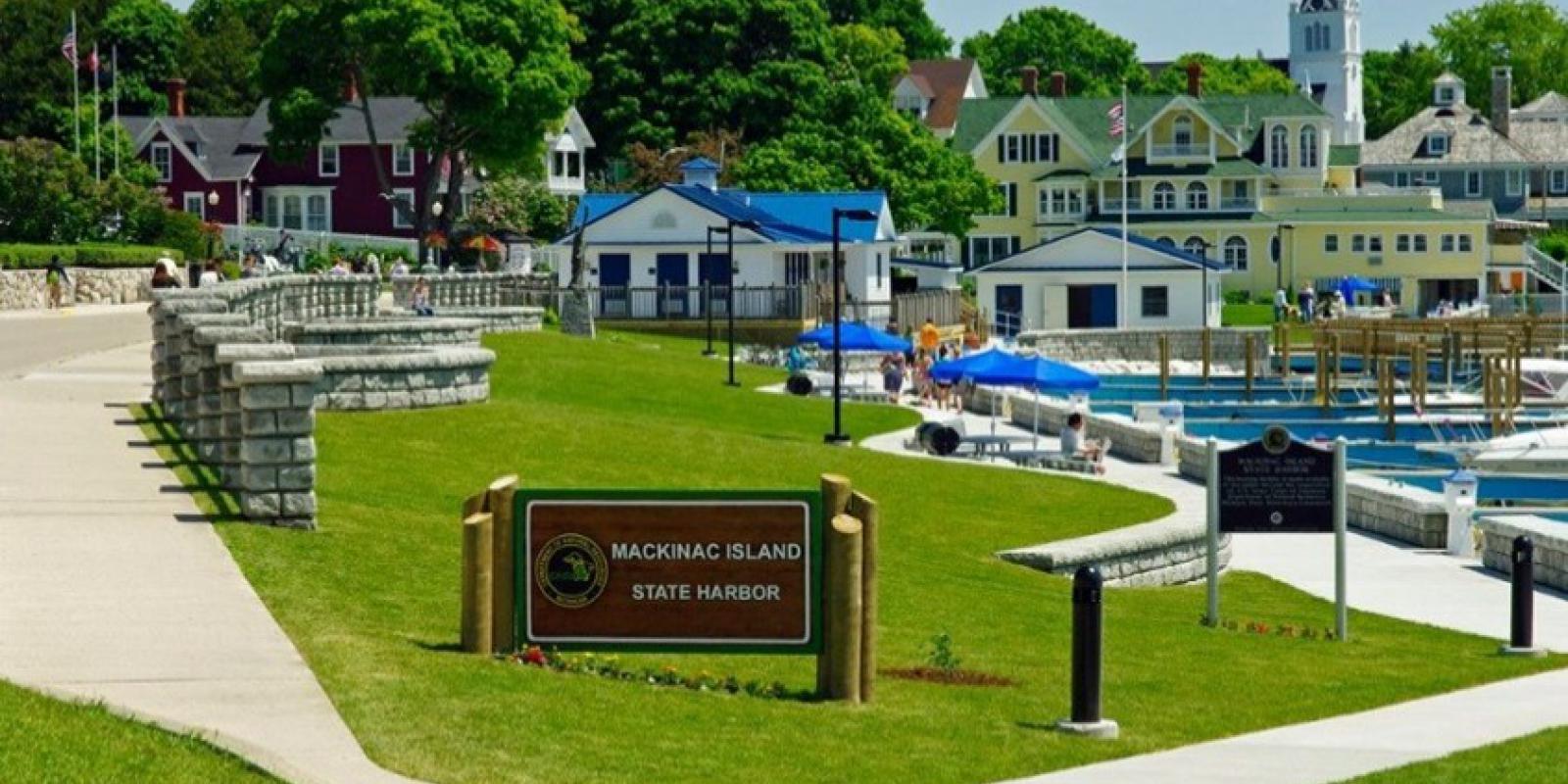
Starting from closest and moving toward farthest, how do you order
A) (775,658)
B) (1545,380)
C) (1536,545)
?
(775,658) < (1536,545) < (1545,380)

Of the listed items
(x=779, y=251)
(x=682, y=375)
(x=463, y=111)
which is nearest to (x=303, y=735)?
(x=682, y=375)

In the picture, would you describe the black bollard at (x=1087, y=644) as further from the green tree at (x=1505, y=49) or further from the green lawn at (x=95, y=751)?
the green tree at (x=1505, y=49)

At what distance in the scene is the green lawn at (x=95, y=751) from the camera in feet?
46.4

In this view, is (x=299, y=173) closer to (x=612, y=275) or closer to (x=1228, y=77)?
(x=612, y=275)

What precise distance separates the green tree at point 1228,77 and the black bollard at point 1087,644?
150041 mm

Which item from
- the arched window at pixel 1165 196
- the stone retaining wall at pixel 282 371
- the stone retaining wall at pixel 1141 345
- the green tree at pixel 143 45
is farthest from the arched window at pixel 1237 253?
the stone retaining wall at pixel 282 371

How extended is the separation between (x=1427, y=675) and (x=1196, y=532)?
33.8ft

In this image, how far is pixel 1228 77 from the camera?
578 ft

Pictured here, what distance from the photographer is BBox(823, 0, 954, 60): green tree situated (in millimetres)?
158875

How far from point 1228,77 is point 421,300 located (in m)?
120

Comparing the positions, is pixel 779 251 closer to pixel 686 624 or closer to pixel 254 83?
pixel 254 83

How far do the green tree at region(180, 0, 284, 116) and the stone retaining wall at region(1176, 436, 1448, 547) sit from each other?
95087 millimetres

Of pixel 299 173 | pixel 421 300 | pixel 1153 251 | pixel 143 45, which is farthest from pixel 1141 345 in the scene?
pixel 143 45

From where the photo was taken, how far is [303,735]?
15523 millimetres
